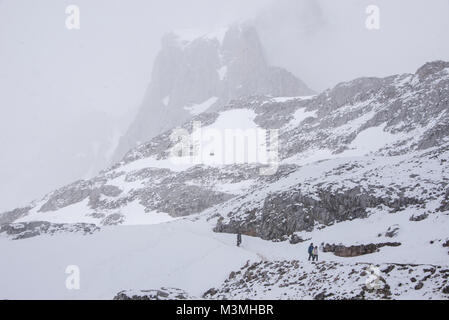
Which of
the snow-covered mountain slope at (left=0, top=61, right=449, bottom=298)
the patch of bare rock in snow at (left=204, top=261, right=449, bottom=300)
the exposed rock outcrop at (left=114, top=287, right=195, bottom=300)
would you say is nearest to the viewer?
the patch of bare rock in snow at (left=204, top=261, right=449, bottom=300)

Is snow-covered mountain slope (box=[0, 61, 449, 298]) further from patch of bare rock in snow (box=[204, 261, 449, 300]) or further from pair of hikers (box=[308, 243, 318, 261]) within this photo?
pair of hikers (box=[308, 243, 318, 261])

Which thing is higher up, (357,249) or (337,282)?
(337,282)

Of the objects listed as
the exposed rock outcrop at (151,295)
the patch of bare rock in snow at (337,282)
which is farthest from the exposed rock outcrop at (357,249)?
the exposed rock outcrop at (151,295)

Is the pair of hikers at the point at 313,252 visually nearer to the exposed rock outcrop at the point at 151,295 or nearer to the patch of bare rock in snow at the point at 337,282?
the patch of bare rock in snow at the point at 337,282

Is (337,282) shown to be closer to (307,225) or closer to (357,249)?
(357,249)

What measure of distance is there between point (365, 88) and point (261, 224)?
8051 centimetres

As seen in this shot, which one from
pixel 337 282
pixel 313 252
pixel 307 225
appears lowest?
pixel 313 252

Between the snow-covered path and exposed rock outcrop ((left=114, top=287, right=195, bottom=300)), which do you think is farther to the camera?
the snow-covered path

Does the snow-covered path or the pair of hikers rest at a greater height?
the pair of hikers

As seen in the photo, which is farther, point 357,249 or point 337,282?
point 357,249

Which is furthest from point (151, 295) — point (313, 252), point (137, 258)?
point (137, 258)

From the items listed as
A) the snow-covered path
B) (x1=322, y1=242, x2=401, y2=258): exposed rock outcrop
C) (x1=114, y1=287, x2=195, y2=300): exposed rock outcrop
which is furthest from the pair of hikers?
(x1=114, y1=287, x2=195, y2=300): exposed rock outcrop
